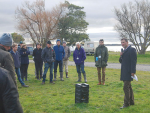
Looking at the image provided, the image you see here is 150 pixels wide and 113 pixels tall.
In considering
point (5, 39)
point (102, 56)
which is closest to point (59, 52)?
point (102, 56)

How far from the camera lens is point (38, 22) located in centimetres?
4531

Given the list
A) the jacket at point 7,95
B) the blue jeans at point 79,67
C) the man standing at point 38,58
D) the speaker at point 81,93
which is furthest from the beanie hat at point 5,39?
the man standing at point 38,58

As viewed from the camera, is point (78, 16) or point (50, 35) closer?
point (50, 35)

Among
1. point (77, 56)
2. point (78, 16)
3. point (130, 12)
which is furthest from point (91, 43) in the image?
point (77, 56)

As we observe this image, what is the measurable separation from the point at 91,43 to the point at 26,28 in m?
14.8

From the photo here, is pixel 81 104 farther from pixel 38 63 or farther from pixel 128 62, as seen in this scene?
pixel 38 63

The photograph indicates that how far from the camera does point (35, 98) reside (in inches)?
297

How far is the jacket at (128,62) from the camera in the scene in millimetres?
6098

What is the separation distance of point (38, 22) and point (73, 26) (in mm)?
13005

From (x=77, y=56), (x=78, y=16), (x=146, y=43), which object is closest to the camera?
(x=77, y=56)

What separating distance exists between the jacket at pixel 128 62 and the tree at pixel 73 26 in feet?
153

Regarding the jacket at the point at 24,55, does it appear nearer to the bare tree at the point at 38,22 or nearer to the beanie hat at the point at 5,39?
the beanie hat at the point at 5,39

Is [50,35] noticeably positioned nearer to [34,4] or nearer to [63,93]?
[34,4]

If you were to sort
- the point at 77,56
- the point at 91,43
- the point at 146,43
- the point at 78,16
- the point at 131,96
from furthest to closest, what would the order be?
1. the point at 78,16
2. the point at 91,43
3. the point at 146,43
4. the point at 77,56
5. the point at 131,96
